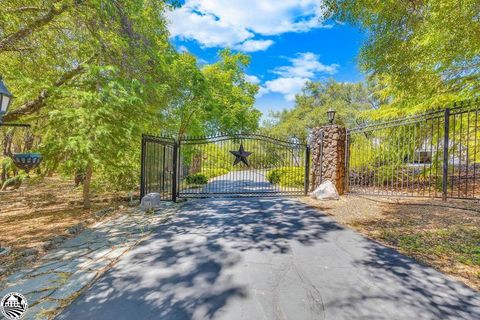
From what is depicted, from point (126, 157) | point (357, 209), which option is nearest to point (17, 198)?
point (126, 157)

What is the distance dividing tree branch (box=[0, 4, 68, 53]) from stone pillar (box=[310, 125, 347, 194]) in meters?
8.20

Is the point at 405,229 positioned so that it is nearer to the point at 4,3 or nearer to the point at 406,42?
the point at 406,42

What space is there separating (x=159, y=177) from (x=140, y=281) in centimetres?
530

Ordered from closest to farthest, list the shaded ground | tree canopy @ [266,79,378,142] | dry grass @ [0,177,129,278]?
1. dry grass @ [0,177,129,278]
2. the shaded ground
3. tree canopy @ [266,79,378,142]

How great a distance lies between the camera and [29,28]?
18.8ft

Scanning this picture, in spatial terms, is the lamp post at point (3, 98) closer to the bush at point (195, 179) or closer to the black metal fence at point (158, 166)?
the black metal fence at point (158, 166)

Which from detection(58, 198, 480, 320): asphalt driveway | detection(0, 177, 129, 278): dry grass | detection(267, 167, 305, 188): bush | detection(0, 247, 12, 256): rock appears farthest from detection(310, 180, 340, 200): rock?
detection(0, 247, 12, 256): rock

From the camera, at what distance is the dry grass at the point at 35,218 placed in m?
4.25

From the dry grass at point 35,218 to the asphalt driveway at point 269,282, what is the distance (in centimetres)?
175

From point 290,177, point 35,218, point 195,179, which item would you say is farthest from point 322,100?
point 35,218

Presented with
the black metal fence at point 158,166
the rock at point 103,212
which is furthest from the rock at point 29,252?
the black metal fence at point 158,166

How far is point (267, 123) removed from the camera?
39750mm

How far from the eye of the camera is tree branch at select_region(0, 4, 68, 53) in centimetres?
555

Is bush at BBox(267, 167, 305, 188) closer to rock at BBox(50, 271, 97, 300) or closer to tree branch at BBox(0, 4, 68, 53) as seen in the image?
rock at BBox(50, 271, 97, 300)
